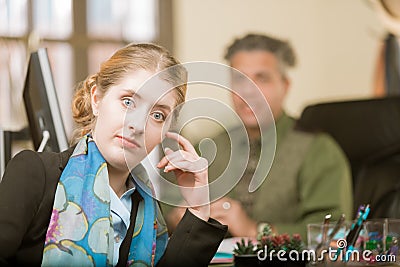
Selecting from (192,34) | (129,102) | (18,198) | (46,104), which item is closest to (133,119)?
(129,102)

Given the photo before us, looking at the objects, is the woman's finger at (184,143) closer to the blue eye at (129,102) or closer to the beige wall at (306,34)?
the blue eye at (129,102)

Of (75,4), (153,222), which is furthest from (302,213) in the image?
(75,4)

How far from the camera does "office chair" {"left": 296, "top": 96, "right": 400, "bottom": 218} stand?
1.97 metres

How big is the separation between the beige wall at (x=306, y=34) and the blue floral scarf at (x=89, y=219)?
2.23m

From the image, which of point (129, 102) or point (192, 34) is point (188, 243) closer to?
point (129, 102)

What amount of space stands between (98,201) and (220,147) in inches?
6.9

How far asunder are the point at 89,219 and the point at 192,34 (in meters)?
2.33

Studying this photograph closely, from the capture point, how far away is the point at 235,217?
5.88ft

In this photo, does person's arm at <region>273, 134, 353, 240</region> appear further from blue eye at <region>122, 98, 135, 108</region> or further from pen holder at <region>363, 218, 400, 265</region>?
blue eye at <region>122, 98, 135, 108</region>

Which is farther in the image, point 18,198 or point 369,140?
point 369,140

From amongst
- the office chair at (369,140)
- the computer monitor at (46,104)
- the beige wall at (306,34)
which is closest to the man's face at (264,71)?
the office chair at (369,140)

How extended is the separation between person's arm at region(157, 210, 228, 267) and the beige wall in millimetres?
2215

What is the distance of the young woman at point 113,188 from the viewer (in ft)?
2.40

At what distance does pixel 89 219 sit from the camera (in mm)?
739
